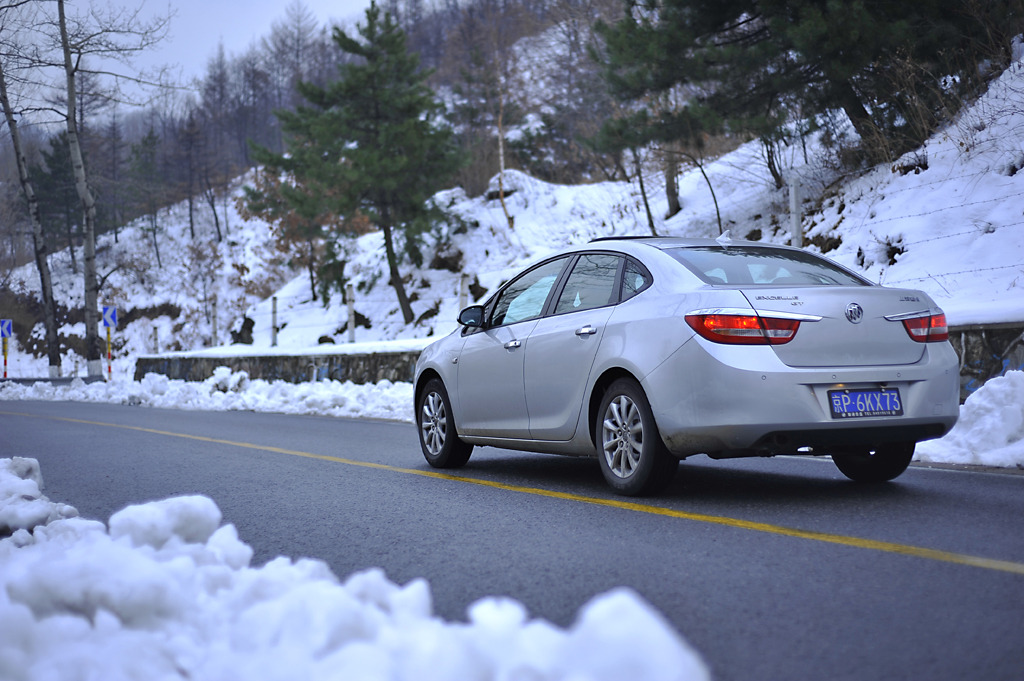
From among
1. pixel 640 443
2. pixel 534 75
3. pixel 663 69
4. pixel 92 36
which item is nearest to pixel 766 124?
pixel 663 69

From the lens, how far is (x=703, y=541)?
15.3 ft

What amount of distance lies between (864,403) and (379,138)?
2963cm

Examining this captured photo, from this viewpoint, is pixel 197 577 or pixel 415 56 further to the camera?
pixel 415 56

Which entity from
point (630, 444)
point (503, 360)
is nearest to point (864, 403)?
point (630, 444)

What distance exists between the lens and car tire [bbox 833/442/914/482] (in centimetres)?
621

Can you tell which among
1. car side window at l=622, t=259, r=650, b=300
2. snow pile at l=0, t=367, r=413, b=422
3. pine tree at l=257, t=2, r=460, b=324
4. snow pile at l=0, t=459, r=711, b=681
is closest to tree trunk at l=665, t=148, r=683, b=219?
pine tree at l=257, t=2, r=460, b=324

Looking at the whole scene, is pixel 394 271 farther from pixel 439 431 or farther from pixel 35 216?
pixel 439 431

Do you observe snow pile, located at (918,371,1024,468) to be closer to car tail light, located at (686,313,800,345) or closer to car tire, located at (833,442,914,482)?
car tire, located at (833,442,914,482)

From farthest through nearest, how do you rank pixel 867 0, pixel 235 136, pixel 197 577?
pixel 235 136 → pixel 867 0 → pixel 197 577

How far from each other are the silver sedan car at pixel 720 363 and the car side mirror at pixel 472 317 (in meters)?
0.77

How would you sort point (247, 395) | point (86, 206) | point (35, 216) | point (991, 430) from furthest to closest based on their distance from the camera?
point (35, 216) → point (86, 206) → point (247, 395) → point (991, 430)

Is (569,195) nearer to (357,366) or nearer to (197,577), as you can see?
(357,366)

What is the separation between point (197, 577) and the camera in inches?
125

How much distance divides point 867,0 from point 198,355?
19.1 m
